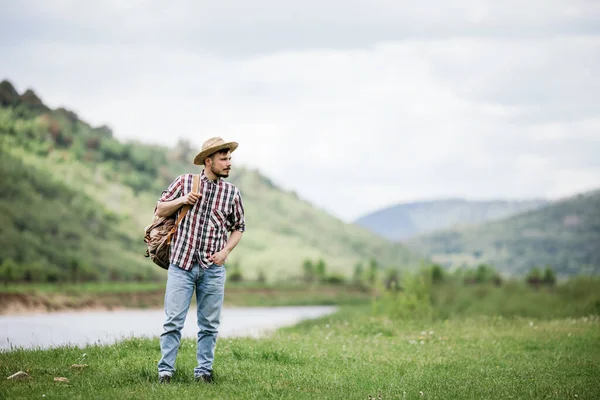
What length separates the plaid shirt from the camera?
9344 millimetres

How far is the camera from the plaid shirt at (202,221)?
9344mm

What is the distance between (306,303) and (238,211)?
342 ft

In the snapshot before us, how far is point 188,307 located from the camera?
9.30 m

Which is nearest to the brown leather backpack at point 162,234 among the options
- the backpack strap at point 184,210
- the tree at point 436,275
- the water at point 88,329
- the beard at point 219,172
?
the backpack strap at point 184,210

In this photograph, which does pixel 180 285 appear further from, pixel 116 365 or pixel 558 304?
pixel 558 304

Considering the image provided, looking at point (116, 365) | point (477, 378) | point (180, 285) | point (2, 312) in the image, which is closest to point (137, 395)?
point (180, 285)

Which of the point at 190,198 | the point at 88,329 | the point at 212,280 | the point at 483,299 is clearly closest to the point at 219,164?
the point at 190,198

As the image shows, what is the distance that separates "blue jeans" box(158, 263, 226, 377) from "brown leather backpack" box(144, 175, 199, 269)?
0.86 ft

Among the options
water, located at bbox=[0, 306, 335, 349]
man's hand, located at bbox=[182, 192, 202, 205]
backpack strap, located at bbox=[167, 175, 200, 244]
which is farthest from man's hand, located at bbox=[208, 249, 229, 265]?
water, located at bbox=[0, 306, 335, 349]

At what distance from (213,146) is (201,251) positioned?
1.38 m

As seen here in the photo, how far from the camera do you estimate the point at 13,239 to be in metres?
125

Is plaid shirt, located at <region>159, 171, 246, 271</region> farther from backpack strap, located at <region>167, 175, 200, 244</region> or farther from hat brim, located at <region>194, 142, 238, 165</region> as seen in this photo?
hat brim, located at <region>194, 142, 238, 165</region>

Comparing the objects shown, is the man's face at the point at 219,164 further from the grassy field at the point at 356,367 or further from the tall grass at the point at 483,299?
the tall grass at the point at 483,299

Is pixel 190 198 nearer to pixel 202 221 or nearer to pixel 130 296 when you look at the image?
pixel 202 221
